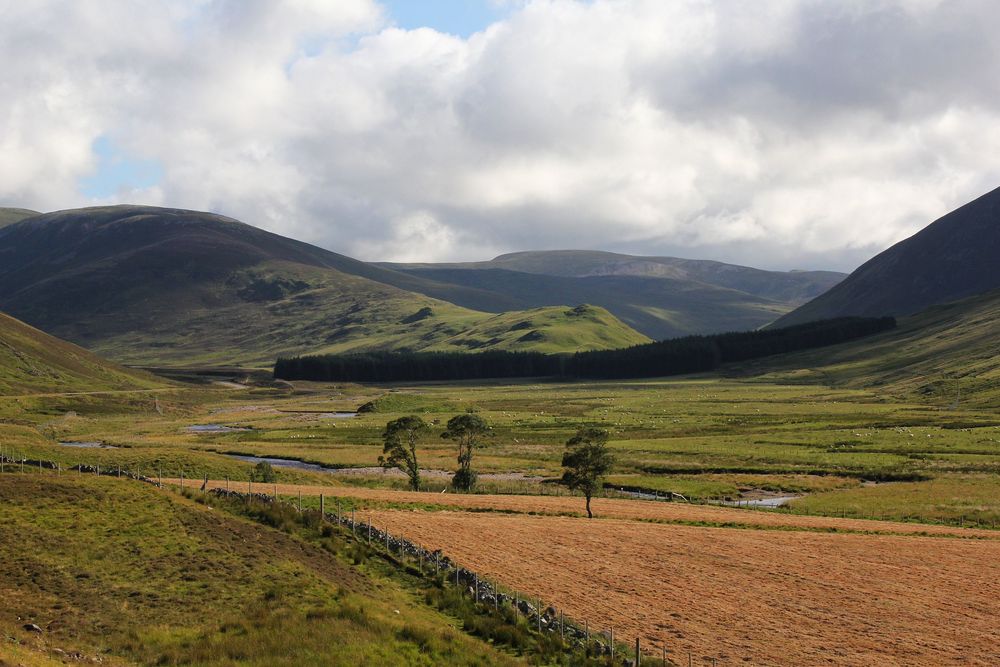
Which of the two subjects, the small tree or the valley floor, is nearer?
the valley floor

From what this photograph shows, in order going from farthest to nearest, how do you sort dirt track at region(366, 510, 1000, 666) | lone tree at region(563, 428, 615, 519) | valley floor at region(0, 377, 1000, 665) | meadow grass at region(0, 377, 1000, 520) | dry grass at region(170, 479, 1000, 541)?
meadow grass at region(0, 377, 1000, 520), lone tree at region(563, 428, 615, 519), dry grass at region(170, 479, 1000, 541), dirt track at region(366, 510, 1000, 666), valley floor at region(0, 377, 1000, 665)

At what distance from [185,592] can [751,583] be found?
86.8ft

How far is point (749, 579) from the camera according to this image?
40500mm

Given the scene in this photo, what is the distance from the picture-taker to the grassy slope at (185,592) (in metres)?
25.4

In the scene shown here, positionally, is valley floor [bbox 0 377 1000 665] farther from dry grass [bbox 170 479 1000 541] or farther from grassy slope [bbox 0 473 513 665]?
dry grass [bbox 170 479 1000 541]

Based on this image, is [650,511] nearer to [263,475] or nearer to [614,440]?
[263,475]

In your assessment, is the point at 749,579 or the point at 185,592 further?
the point at 749,579

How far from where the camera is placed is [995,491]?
76125mm

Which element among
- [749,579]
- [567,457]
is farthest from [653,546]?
[567,457]

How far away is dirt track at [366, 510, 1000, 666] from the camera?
1225 inches

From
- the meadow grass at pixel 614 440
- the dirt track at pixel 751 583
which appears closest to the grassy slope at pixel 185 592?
the dirt track at pixel 751 583

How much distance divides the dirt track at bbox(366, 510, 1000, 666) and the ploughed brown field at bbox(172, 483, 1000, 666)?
0.30 ft

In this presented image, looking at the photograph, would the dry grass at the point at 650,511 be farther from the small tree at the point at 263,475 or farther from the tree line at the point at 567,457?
the small tree at the point at 263,475

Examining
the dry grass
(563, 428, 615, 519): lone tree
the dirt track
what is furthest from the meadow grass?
the dirt track
